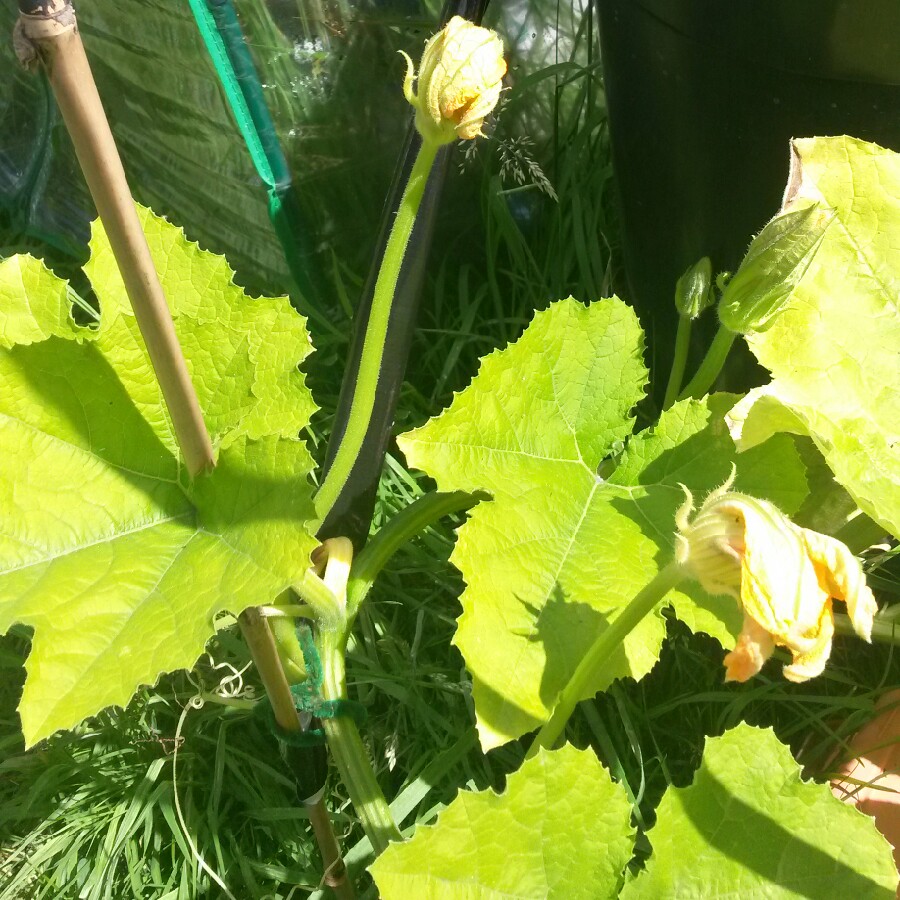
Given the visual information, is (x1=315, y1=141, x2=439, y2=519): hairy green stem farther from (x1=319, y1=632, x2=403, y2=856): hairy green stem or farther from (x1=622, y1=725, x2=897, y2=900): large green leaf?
(x1=622, y1=725, x2=897, y2=900): large green leaf

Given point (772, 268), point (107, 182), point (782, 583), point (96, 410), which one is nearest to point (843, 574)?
point (782, 583)

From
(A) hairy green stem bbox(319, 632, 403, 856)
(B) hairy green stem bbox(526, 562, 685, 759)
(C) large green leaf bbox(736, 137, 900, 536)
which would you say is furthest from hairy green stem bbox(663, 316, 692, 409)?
(A) hairy green stem bbox(319, 632, 403, 856)

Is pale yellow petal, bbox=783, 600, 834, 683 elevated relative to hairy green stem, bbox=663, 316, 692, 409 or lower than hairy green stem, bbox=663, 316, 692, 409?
elevated

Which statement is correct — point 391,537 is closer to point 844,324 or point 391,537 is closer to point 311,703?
point 311,703

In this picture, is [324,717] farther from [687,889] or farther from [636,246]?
[636,246]

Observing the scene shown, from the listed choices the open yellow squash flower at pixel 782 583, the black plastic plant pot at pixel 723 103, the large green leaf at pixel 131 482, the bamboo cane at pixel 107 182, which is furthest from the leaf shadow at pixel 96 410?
the black plastic plant pot at pixel 723 103

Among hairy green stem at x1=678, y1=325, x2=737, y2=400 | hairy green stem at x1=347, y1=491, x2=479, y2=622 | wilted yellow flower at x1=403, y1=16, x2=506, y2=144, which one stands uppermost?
wilted yellow flower at x1=403, y1=16, x2=506, y2=144
